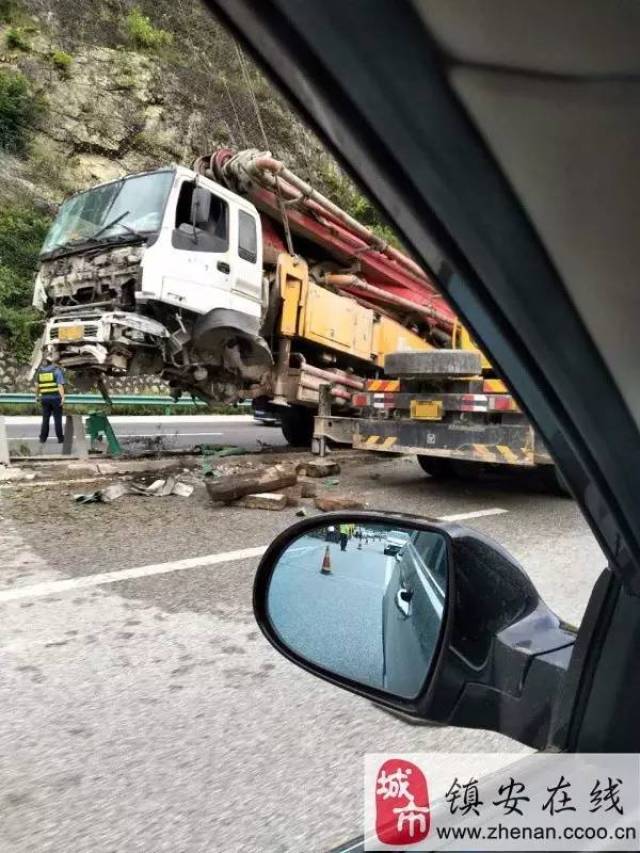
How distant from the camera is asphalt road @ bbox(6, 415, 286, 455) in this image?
429 inches

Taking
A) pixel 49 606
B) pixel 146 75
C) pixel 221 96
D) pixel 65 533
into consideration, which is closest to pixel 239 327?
pixel 65 533

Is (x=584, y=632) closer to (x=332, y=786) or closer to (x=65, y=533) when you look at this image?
(x=332, y=786)

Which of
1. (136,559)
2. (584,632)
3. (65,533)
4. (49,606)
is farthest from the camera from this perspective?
(65,533)

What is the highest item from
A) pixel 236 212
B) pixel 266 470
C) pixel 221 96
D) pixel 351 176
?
pixel 221 96

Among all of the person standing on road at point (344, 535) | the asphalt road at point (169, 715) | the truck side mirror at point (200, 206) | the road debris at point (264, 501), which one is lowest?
the asphalt road at point (169, 715)

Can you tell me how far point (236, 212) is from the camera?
8070mm

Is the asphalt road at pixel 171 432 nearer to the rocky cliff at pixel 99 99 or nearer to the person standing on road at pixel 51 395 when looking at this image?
the person standing on road at pixel 51 395

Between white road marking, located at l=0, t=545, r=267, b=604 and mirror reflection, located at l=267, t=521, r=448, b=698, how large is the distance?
2884mm

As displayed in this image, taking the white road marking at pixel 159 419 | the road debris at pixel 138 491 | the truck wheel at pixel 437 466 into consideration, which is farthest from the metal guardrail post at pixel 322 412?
the white road marking at pixel 159 419

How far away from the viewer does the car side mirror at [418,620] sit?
3.53 feet

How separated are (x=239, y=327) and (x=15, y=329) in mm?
15473

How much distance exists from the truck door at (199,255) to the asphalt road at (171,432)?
3284 mm

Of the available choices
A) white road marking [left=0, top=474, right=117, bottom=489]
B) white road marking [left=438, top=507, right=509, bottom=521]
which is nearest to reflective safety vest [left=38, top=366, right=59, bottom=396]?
white road marking [left=0, top=474, right=117, bottom=489]

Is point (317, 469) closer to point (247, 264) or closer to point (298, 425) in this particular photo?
point (247, 264)
